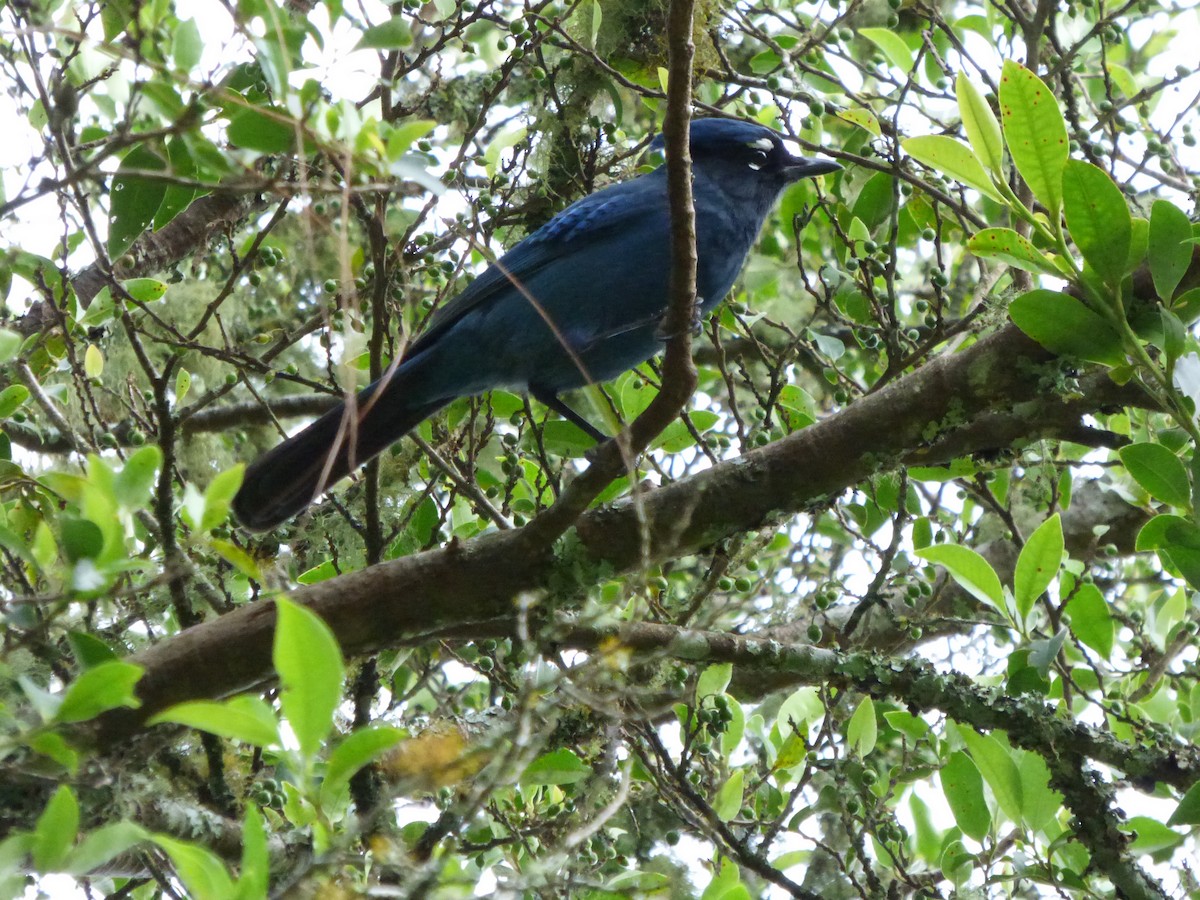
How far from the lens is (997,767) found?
3.47 meters

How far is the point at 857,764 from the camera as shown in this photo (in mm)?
4129

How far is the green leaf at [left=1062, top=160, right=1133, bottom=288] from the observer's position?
2.75 m

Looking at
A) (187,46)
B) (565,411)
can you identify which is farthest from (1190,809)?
(187,46)

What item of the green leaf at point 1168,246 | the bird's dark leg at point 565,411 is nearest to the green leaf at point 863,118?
the bird's dark leg at point 565,411

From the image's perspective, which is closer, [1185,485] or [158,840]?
[158,840]

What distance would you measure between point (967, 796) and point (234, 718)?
8.43 feet

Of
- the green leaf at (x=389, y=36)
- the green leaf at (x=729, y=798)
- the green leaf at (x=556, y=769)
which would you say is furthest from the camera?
the green leaf at (x=729, y=798)

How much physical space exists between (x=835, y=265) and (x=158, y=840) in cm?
390

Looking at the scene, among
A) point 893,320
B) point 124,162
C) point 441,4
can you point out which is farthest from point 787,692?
point 124,162

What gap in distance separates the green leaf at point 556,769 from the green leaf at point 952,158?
192 centimetres

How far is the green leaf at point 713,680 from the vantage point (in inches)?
161

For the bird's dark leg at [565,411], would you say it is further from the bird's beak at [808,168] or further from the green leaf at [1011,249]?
the green leaf at [1011,249]

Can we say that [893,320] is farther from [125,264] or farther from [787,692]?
[125,264]

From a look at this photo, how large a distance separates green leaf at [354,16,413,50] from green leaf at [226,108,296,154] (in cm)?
29
